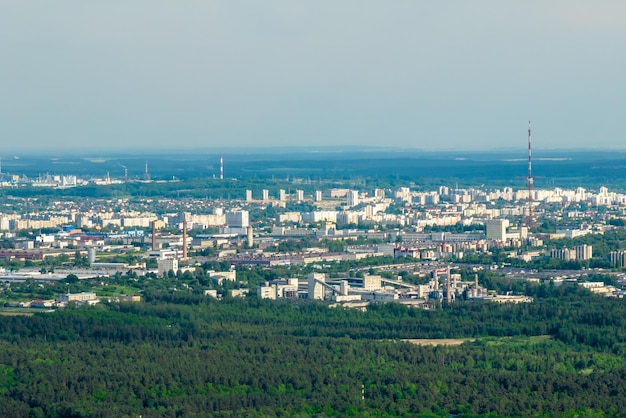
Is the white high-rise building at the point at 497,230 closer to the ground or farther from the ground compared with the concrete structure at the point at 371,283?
closer to the ground

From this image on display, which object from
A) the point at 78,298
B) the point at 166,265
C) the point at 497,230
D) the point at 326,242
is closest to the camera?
the point at 78,298

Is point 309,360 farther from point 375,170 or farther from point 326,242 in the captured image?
point 375,170

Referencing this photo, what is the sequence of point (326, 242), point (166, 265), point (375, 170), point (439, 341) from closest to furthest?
point (439, 341) → point (166, 265) → point (326, 242) → point (375, 170)

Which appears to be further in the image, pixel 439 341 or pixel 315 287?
pixel 315 287

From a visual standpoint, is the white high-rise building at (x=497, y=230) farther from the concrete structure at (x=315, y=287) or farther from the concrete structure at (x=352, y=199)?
the concrete structure at (x=352, y=199)

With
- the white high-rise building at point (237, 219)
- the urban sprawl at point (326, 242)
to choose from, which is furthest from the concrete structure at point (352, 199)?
the white high-rise building at point (237, 219)

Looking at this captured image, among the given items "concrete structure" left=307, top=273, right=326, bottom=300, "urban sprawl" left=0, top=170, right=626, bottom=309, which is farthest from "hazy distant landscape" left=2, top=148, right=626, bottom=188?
"concrete structure" left=307, top=273, right=326, bottom=300

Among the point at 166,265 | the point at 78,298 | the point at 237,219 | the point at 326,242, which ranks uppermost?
the point at 78,298

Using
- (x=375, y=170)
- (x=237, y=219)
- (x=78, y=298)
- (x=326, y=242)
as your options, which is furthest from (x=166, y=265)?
(x=375, y=170)

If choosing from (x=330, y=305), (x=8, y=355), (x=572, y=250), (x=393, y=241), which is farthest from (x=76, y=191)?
(x=8, y=355)
